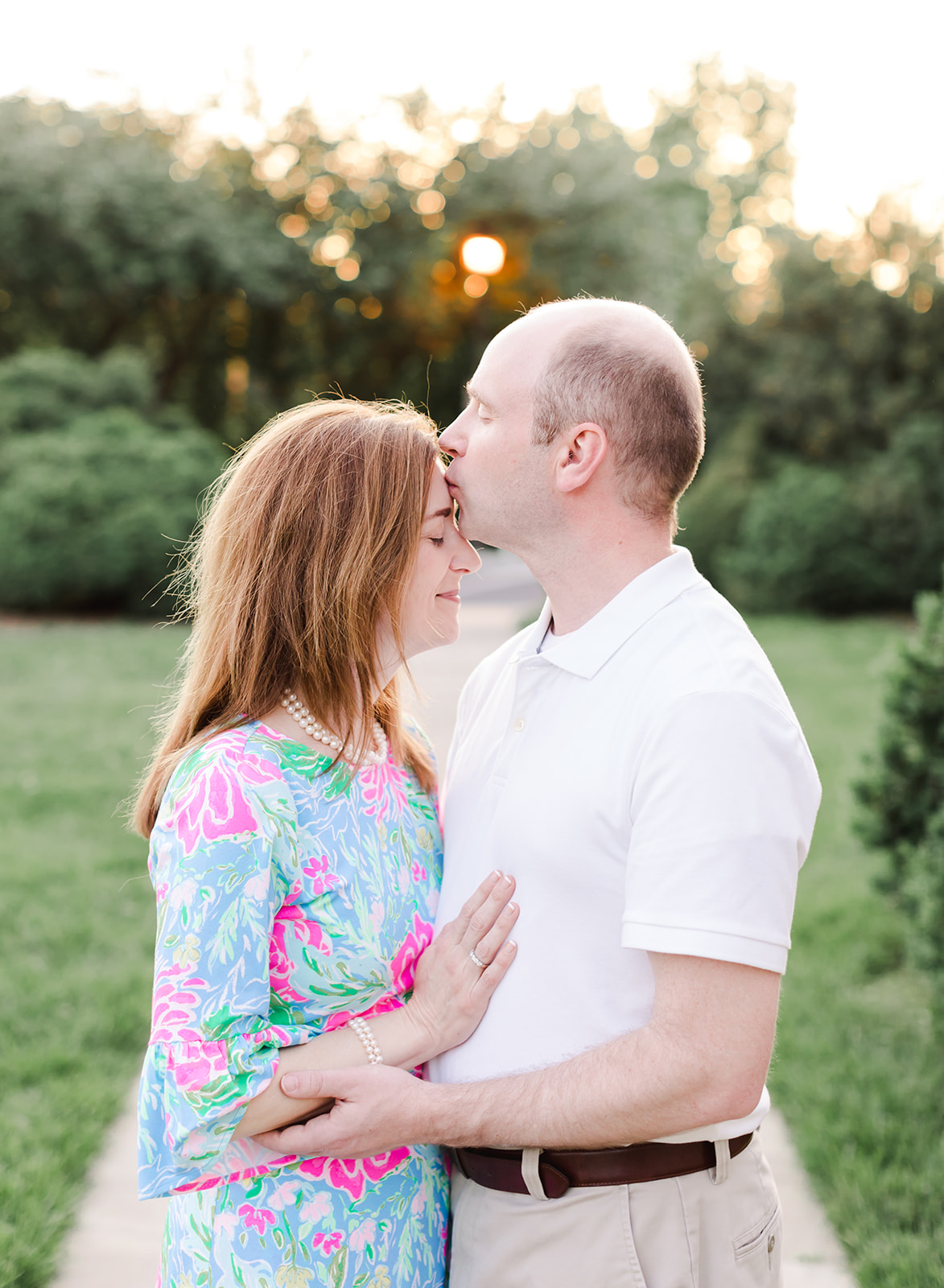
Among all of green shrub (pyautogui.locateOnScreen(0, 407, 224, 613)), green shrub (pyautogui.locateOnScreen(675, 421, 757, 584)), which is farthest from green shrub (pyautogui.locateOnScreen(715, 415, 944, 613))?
green shrub (pyautogui.locateOnScreen(0, 407, 224, 613))

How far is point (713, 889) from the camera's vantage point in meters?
1.59

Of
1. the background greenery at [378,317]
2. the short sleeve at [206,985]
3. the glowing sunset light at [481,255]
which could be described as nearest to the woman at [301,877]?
the short sleeve at [206,985]

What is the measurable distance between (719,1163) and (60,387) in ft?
56.4

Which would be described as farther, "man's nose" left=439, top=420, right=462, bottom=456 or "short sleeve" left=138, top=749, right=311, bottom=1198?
"man's nose" left=439, top=420, right=462, bottom=456

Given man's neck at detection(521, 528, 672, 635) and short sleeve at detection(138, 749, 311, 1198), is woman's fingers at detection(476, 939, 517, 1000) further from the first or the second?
man's neck at detection(521, 528, 672, 635)

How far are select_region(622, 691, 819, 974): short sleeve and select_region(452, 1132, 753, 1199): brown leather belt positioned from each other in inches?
16.3

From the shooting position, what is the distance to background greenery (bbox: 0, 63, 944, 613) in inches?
631

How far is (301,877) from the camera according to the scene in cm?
182

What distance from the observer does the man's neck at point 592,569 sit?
2.02 m

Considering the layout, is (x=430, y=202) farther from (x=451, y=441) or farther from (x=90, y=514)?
(x=451, y=441)

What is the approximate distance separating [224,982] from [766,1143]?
3.00 metres

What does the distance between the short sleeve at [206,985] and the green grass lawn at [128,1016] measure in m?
1.88

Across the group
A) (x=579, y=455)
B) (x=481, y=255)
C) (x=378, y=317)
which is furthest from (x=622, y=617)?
(x=378, y=317)

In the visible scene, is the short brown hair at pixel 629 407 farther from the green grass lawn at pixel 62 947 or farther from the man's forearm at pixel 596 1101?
the green grass lawn at pixel 62 947
